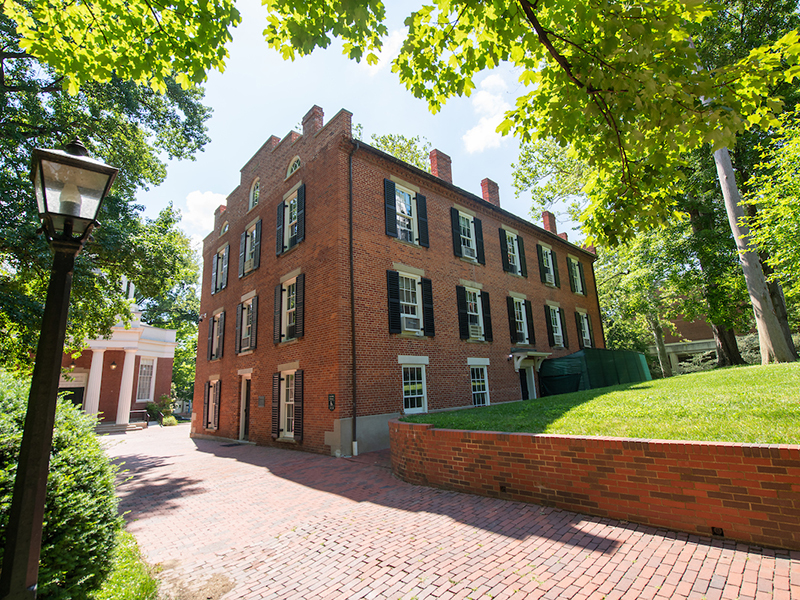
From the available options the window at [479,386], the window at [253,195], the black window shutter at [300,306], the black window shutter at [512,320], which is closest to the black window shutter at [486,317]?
the window at [479,386]

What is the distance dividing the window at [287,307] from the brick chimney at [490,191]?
10.5m

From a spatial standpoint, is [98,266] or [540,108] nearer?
[540,108]

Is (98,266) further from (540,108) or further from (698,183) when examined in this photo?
(698,183)

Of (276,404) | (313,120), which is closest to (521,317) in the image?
(276,404)

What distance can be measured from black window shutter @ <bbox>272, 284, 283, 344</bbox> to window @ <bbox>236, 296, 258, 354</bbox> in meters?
2.10

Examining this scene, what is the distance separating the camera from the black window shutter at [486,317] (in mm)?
15188

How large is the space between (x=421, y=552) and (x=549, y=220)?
905 inches

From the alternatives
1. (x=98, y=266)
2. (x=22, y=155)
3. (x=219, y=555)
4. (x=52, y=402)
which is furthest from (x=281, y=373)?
(x=52, y=402)

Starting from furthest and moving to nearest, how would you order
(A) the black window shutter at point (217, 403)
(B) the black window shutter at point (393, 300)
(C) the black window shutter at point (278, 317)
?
(A) the black window shutter at point (217, 403), (C) the black window shutter at point (278, 317), (B) the black window shutter at point (393, 300)

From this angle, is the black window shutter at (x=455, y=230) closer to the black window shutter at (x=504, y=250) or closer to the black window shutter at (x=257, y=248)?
the black window shutter at (x=504, y=250)

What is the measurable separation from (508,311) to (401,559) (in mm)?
13736

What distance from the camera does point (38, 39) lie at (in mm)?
4598

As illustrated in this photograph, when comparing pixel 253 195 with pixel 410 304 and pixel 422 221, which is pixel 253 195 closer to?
pixel 422 221

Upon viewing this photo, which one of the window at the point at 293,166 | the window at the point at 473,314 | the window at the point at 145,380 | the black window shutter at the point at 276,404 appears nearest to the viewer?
the black window shutter at the point at 276,404
